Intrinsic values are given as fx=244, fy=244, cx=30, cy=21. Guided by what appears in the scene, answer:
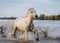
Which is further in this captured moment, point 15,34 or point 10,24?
point 10,24

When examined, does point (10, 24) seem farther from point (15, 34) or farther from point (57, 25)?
point (57, 25)

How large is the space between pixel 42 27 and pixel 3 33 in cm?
147

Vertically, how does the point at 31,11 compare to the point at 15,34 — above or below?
above

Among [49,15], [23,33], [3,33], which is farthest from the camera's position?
[49,15]

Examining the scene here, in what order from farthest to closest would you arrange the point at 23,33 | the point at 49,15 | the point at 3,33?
the point at 49,15, the point at 3,33, the point at 23,33

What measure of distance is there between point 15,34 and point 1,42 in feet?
3.35

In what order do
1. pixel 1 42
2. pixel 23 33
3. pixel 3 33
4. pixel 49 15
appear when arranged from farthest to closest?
pixel 49 15 → pixel 3 33 → pixel 23 33 → pixel 1 42

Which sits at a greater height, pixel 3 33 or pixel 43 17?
pixel 43 17

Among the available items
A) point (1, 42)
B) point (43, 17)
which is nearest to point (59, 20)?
A: point (43, 17)

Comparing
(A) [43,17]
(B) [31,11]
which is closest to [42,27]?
(A) [43,17]

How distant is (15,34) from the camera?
762 cm

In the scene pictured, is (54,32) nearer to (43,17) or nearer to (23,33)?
(43,17)

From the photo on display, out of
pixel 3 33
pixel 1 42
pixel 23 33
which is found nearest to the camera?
pixel 1 42

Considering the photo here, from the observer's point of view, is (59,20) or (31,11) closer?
(31,11)
